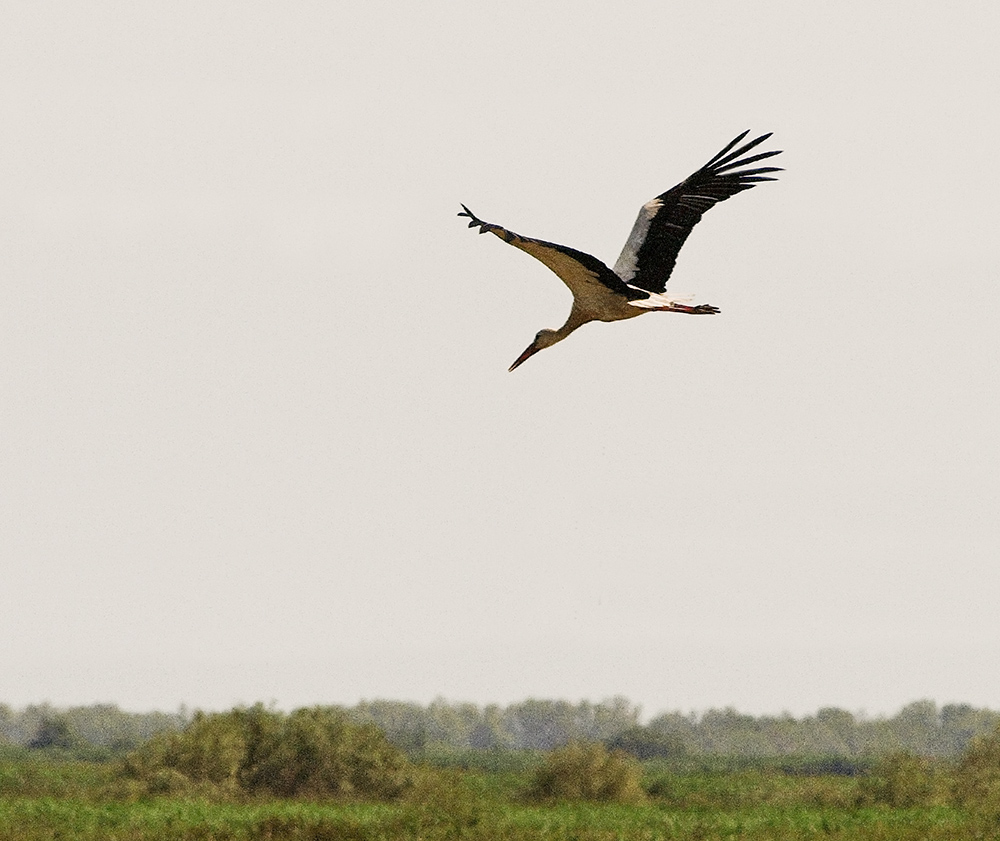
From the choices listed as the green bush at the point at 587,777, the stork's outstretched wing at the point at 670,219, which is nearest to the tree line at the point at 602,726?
the green bush at the point at 587,777

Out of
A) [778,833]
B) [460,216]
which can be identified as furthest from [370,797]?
Answer: [460,216]

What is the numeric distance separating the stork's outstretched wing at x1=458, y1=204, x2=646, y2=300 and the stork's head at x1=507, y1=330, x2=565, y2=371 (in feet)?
1.84

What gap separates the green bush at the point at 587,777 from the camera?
2455 cm

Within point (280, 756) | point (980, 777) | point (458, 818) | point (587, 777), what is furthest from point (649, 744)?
point (458, 818)

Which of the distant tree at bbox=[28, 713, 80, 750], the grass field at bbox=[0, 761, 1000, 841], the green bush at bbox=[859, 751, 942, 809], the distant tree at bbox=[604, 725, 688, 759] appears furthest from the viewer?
the distant tree at bbox=[604, 725, 688, 759]

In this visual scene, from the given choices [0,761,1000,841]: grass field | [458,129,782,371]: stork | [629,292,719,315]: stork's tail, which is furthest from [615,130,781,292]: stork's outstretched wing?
[0,761,1000,841]: grass field

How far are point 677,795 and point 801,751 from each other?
5337 centimetres

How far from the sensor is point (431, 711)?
109 m

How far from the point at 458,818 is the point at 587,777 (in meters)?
7.98

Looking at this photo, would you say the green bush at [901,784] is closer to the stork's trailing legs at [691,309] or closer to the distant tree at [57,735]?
the stork's trailing legs at [691,309]

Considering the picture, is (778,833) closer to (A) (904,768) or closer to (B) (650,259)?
(A) (904,768)

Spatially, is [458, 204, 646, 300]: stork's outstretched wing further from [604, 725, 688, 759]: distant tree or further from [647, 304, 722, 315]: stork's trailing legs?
[604, 725, 688, 759]: distant tree

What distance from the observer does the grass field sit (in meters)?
17.1

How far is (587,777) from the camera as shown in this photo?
2469 cm
